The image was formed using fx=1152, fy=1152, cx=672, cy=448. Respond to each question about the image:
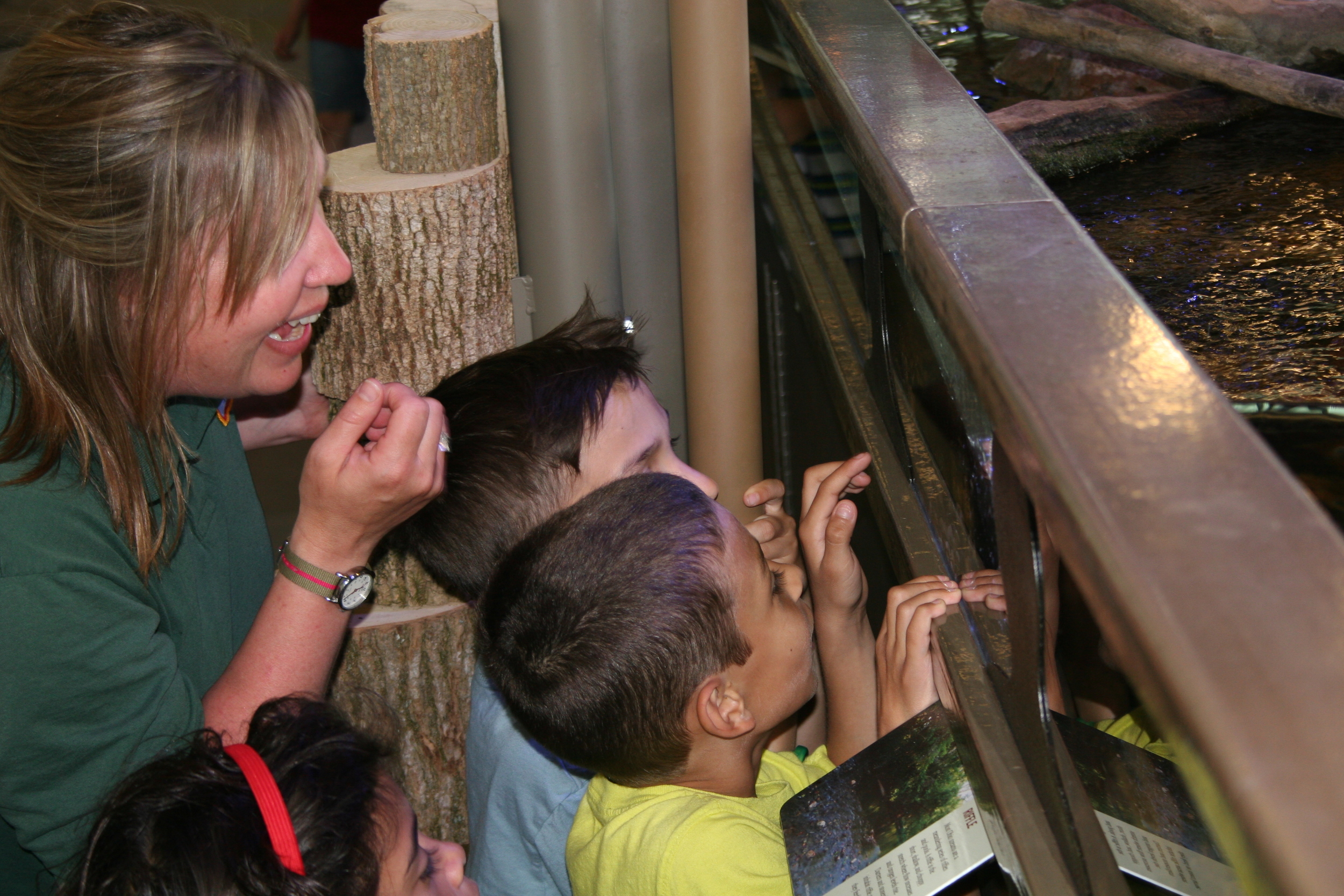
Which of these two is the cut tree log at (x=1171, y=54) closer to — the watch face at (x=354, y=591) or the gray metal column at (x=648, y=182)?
the gray metal column at (x=648, y=182)

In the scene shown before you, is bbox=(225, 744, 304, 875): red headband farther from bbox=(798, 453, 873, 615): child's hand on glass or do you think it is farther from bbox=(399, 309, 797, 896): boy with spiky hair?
bbox=(798, 453, 873, 615): child's hand on glass

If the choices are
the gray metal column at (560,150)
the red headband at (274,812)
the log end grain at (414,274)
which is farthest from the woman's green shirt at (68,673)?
the gray metal column at (560,150)

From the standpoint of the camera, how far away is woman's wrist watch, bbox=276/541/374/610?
1.44 meters

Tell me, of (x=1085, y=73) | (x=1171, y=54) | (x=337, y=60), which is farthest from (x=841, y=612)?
(x=337, y=60)

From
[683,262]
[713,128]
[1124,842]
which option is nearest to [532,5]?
[713,128]

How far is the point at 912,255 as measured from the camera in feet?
3.02

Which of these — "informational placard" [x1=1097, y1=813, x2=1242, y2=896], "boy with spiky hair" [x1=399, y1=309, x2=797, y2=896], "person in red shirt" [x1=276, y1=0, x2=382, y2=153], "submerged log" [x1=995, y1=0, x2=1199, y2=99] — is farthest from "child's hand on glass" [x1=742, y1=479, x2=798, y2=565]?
"person in red shirt" [x1=276, y1=0, x2=382, y2=153]

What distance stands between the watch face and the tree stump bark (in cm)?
38

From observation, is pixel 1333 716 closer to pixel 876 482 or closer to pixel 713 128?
pixel 876 482

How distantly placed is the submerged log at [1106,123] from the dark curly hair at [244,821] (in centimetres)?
179

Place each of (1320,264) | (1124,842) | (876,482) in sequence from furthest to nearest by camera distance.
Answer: (1320,264) < (876,482) < (1124,842)

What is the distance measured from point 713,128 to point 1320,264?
100cm

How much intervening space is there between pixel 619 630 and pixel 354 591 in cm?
41

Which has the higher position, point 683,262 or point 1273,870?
point 1273,870
